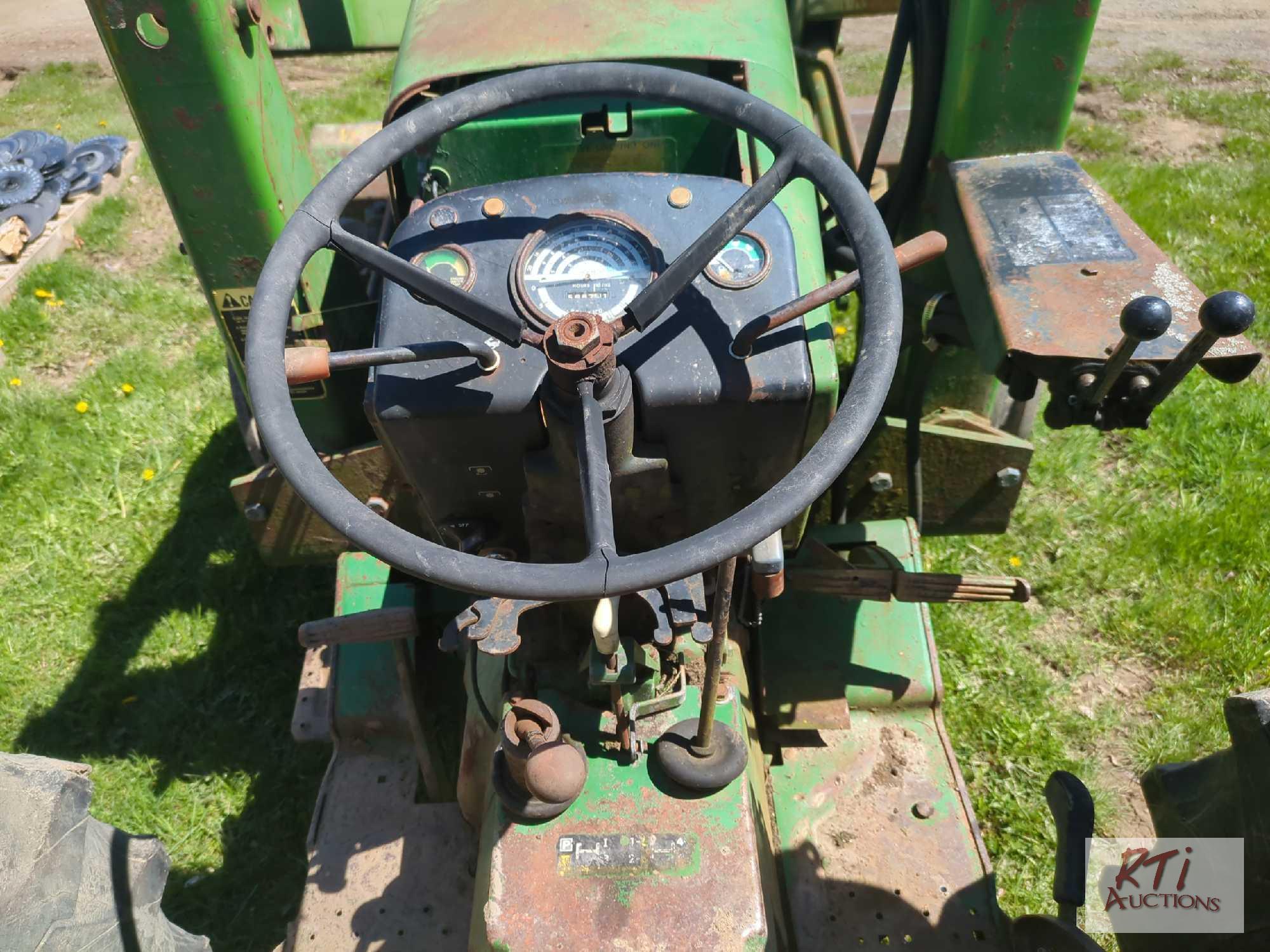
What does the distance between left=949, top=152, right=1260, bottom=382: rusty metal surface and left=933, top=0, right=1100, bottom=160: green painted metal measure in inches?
1.8

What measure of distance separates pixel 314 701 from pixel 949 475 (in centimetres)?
156

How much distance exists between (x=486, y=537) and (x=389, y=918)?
0.83 meters

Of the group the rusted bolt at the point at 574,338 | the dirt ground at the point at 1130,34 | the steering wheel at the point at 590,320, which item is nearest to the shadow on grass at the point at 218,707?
the steering wheel at the point at 590,320

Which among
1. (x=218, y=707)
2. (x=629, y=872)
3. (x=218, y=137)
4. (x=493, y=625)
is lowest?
(x=218, y=707)

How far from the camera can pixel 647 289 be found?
125cm

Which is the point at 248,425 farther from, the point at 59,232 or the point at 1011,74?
the point at 59,232

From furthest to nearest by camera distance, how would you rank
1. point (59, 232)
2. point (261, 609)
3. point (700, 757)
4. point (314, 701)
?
1. point (59, 232)
2. point (261, 609)
3. point (314, 701)
4. point (700, 757)

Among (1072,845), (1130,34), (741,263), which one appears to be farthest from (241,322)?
(1130,34)

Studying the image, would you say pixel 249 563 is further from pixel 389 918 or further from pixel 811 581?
pixel 811 581

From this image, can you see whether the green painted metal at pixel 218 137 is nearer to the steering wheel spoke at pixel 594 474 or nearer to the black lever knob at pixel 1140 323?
the steering wheel spoke at pixel 594 474

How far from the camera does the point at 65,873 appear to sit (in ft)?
4.69

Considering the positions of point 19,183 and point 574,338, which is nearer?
point 574,338

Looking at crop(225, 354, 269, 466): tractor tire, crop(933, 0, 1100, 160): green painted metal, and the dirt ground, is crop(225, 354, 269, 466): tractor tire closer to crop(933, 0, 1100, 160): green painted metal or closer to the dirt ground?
crop(933, 0, 1100, 160): green painted metal

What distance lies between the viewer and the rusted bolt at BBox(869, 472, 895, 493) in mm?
2219
